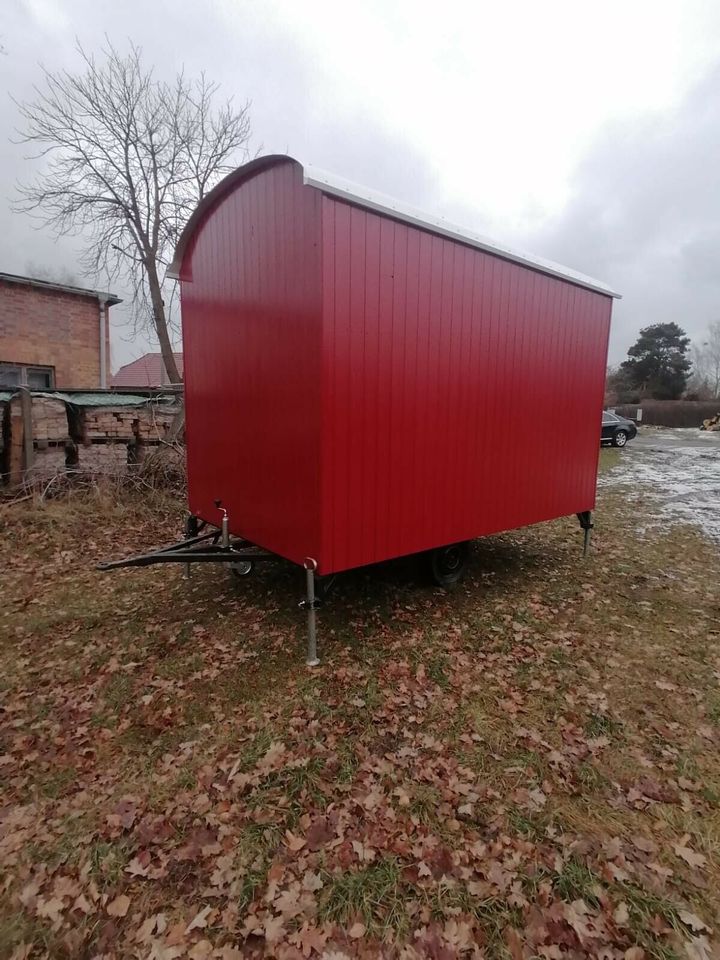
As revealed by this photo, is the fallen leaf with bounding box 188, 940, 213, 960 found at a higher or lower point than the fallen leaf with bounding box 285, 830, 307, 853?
lower

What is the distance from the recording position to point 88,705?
10.4 ft

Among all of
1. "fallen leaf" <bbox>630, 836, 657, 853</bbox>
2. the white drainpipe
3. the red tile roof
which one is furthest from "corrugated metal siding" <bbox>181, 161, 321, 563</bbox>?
the red tile roof

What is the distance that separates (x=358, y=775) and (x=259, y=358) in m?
2.86

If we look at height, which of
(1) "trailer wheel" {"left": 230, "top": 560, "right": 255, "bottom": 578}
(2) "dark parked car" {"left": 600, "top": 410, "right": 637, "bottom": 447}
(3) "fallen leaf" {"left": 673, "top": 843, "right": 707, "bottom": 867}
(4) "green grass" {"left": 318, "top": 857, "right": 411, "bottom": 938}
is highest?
(2) "dark parked car" {"left": 600, "top": 410, "right": 637, "bottom": 447}

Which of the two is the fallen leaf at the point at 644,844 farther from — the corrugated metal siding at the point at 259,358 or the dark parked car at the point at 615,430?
the dark parked car at the point at 615,430

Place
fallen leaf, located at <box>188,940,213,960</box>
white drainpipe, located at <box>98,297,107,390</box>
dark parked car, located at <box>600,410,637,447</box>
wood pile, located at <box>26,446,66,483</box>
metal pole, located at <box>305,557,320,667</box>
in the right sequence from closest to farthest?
fallen leaf, located at <box>188,940,213,960</box>
metal pole, located at <box>305,557,320,667</box>
wood pile, located at <box>26,446,66,483</box>
white drainpipe, located at <box>98,297,107,390</box>
dark parked car, located at <box>600,410,637,447</box>

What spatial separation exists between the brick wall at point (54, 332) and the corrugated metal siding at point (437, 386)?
9672 mm

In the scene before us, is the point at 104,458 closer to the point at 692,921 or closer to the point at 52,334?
the point at 52,334

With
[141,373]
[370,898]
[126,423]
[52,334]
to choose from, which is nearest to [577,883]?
[370,898]

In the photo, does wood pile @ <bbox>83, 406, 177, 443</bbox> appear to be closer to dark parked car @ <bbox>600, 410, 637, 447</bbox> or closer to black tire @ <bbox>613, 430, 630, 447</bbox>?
dark parked car @ <bbox>600, 410, 637, 447</bbox>

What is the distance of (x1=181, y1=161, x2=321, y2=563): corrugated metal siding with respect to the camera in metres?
3.23

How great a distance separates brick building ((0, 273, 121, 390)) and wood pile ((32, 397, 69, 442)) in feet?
16.4

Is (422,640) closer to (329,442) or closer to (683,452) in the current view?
(329,442)

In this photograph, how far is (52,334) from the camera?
11711 millimetres
